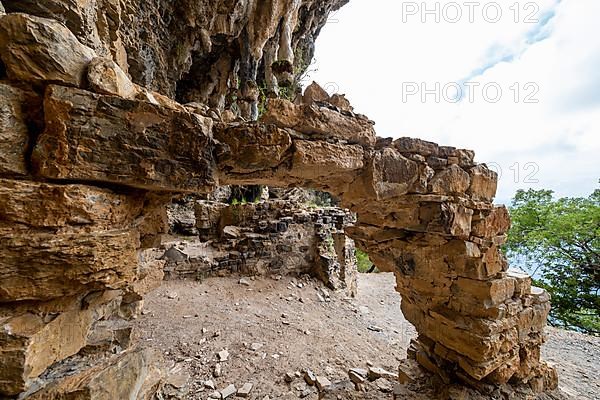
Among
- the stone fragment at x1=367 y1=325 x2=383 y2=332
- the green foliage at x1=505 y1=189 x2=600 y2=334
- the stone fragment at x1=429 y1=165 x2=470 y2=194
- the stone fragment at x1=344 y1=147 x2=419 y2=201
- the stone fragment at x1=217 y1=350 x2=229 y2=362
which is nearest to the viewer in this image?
the stone fragment at x1=344 y1=147 x2=419 y2=201

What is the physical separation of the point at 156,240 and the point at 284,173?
1.13 metres

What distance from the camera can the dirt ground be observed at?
9.95 ft

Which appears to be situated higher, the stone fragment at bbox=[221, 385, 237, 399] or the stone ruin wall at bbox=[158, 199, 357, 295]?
the stone ruin wall at bbox=[158, 199, 357, 295]

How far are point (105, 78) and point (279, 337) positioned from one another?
3.88 m

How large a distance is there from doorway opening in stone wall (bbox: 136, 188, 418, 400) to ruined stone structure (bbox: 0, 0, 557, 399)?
3.70 feet

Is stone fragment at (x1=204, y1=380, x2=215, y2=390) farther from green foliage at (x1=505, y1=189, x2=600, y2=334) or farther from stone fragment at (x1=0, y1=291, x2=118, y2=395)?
green foliage at (x1=505, y1=189, x2=600, y2=334)

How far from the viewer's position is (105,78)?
1.08 meters

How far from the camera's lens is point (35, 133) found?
1.01 metres

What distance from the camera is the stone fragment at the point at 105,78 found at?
1058 millimetres

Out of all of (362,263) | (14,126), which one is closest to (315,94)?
(14,126)

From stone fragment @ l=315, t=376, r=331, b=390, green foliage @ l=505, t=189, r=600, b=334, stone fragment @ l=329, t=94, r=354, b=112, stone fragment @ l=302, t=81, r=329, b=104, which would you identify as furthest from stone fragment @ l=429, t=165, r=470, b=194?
green foliage @ l=505, t=189, r=600, b=334

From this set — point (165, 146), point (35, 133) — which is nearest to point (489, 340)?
point (165, 146)

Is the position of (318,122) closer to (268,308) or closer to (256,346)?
(256,346)

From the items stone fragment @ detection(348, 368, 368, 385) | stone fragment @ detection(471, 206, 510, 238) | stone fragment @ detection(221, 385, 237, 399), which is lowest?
stone fragment @ detection(221, 385, 237, 399)
